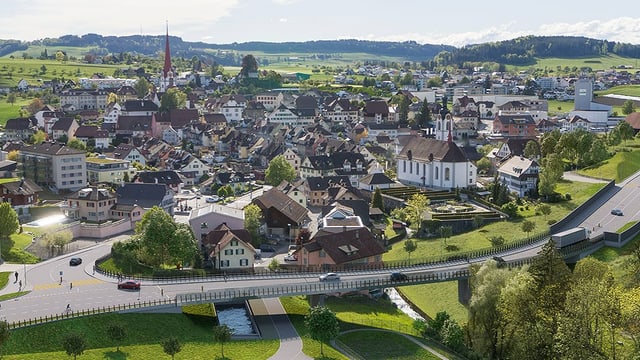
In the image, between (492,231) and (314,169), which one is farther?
A: (314,169)

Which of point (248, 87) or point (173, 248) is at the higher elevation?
point (248, 87)

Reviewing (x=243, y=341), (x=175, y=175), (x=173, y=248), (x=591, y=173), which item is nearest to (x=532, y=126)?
(x=591, y=173)

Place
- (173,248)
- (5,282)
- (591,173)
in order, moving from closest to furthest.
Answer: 1. (5,282)
2. (173,248)
3. (591,173)

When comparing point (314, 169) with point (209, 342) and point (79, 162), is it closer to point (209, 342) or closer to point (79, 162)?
point (79, 162)

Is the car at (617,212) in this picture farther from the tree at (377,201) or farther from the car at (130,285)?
the car at (130,285)

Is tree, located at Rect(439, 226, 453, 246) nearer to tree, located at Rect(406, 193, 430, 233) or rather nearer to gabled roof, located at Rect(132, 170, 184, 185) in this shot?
tree, located at Rect(406, 193, 430, 233)

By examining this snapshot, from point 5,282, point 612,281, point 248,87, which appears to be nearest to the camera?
point 612,281

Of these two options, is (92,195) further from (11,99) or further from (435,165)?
(11,99)
